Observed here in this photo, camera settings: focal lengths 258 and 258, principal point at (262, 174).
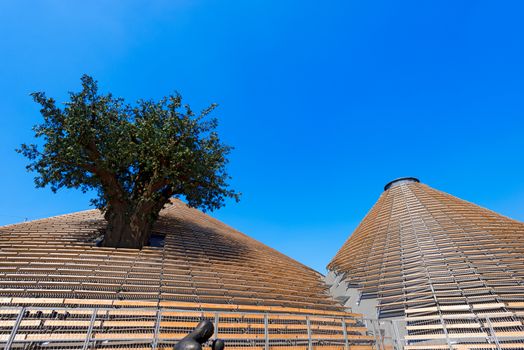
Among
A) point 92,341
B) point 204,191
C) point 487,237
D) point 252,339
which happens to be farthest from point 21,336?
point 487,237

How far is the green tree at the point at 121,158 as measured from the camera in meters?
9.13

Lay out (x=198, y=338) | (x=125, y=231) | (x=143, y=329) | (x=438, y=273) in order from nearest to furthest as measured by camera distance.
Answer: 1. (x=198, y=338)
2. (x=143, y=329)
3. (x=438, y=273)
4. (x=125, y=231)

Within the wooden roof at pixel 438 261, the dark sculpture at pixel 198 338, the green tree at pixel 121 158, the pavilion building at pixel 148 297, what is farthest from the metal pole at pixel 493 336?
the green tree at pixel 121 158

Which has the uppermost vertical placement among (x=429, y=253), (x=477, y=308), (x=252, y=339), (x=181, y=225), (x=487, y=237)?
(x=181, y=225)

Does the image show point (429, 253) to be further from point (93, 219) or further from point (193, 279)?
point (93, 219)

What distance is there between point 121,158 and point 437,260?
493 inches

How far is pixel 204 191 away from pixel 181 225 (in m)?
3.07

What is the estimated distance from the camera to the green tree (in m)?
9.13

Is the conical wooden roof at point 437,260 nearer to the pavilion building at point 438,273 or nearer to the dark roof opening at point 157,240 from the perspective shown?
the pavilion building at point 438,273

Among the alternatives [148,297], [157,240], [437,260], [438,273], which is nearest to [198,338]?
[148,297]

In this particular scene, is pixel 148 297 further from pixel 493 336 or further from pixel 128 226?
pixel 493 336

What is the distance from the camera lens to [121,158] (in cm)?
961

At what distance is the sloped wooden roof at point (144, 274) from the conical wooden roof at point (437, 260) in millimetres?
2247

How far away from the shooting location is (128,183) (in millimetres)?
10766
